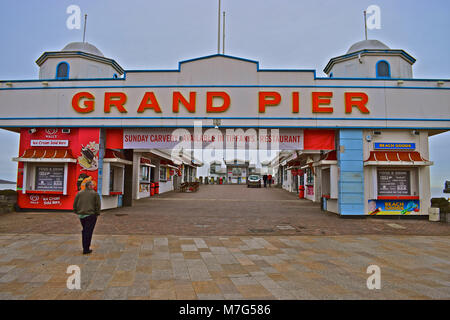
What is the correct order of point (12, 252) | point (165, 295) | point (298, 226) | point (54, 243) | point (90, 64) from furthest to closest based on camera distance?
point (90, 64)
point (298, 226)
point (54, 243)
point (12, 252)
point (165, 295)

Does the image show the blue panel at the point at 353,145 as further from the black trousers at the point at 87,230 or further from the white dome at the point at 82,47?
the white dome at the point at 82,47

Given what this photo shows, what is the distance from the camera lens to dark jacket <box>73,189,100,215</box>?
627cm

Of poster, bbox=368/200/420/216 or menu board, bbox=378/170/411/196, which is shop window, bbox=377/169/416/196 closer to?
menu board, bbox=378/170/411/196

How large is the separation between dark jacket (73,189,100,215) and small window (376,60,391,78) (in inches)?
536

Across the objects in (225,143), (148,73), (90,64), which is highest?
(90,64)

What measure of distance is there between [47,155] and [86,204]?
25.7 ft

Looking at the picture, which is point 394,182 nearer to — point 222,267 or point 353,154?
point 353,154

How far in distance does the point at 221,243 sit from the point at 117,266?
9.09 ft

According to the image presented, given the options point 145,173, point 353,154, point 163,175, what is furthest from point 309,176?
point 163,175

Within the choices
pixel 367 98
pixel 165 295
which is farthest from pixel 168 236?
pixel 367 98

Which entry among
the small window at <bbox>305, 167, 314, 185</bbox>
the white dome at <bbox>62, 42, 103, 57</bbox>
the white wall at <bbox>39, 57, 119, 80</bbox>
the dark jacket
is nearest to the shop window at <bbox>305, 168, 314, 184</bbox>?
the small window at <bbox>305, 167, 314, 185</bbox>

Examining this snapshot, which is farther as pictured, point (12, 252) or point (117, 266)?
point (12, 252)

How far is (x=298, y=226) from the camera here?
9.90 m

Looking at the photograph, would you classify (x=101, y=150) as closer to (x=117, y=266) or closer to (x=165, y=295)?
(x=117, y=266)
